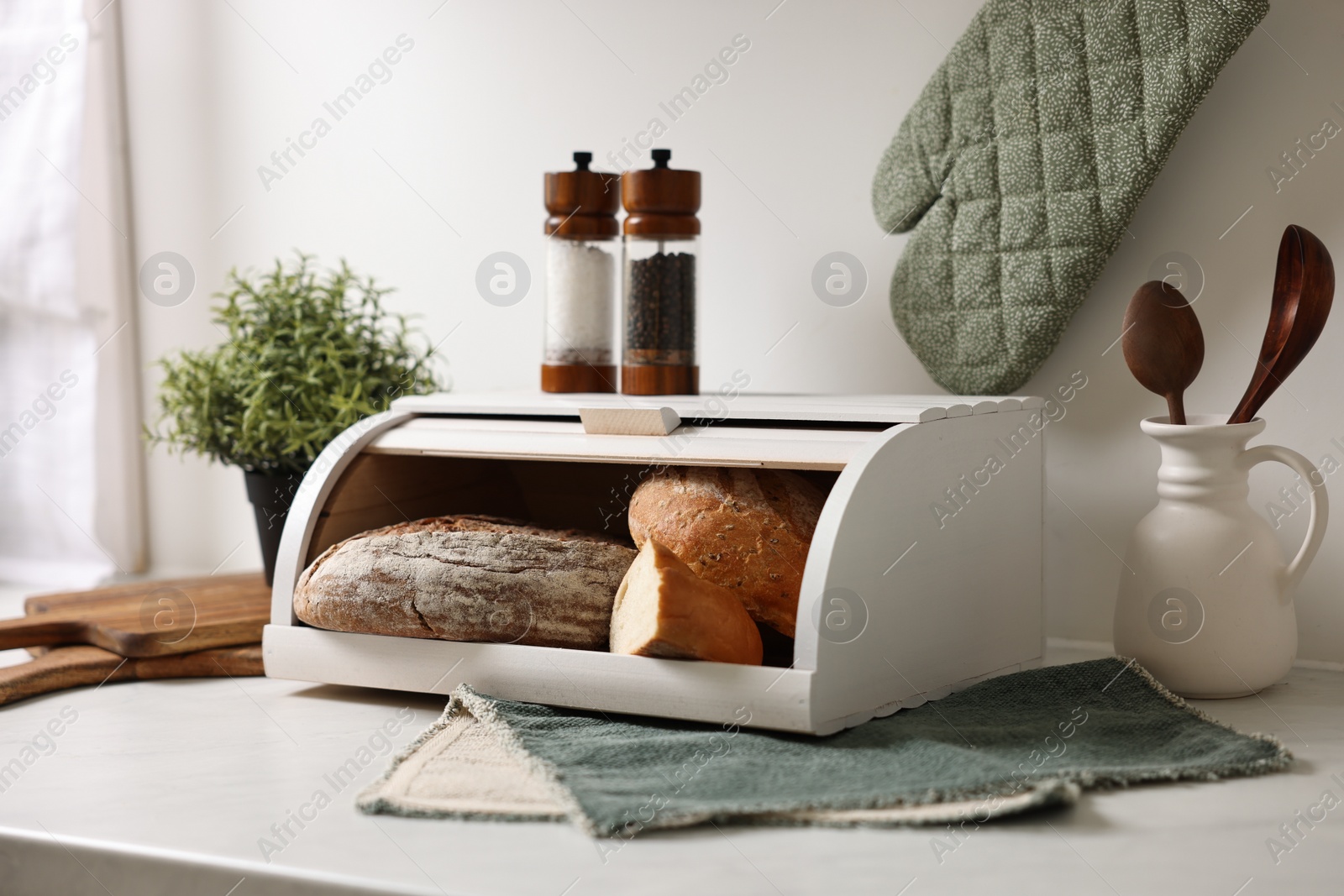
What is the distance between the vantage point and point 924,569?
93cm

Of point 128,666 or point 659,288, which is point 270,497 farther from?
point 659,288

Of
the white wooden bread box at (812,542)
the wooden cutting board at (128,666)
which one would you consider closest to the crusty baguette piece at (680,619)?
the white wooden bread box at (812,542)

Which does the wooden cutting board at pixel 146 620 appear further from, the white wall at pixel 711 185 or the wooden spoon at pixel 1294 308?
the wooden spoon at pixel 1294 308

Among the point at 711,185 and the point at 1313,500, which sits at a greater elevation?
the point at 711,185

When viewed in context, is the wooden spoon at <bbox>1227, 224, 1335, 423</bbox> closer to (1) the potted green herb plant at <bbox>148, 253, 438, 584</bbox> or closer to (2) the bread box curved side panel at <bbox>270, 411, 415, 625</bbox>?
(2) the bread box curved side panel at <bbox>270, 411, 415, 625</bbox>

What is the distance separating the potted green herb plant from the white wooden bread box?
0.17m

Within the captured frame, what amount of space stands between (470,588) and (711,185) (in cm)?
65

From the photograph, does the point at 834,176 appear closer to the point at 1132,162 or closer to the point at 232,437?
the point at 1132,162

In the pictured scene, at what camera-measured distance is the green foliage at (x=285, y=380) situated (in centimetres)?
131

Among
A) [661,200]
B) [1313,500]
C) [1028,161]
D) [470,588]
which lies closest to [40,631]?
[470,588]

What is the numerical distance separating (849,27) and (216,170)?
38.3 inches

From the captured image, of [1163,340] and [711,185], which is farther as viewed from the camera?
[711,185]

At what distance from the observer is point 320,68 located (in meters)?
1.62

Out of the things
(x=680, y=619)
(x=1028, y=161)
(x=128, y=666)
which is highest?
(x=1028, y=161)
